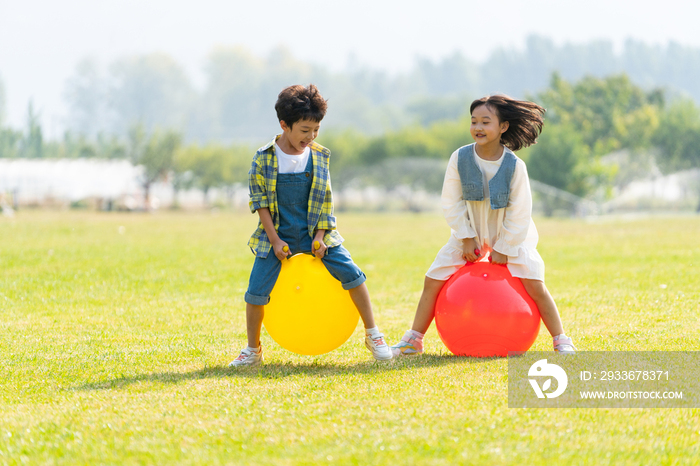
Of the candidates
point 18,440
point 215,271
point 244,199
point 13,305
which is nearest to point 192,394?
point 18,440

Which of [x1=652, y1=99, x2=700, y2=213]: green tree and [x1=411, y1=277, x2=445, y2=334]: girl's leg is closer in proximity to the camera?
[x1=411, y1=277, x2=445, y2=334]: girl's leg

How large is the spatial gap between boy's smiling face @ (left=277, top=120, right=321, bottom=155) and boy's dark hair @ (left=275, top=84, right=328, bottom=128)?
0.03 metres

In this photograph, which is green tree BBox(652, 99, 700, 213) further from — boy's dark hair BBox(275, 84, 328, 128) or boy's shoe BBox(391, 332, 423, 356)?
boy's dark hair BBox(275, 84, 328, 128)

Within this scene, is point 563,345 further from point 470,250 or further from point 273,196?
point 273,196

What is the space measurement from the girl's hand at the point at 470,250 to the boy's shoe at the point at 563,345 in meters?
0.77

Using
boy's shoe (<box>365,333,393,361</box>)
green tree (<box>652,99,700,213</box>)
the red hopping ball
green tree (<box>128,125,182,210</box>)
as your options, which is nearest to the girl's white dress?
the red hopping ball

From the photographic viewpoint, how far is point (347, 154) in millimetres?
54344

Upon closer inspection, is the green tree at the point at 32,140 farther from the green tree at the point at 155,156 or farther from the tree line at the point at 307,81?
the tree line at the point at 307,81

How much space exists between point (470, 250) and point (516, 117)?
3.19 ft

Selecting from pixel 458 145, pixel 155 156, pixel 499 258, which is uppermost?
pixel 458 145

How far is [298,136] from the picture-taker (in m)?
4.95

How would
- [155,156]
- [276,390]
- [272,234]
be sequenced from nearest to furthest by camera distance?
→ [276,390] → [272,234] → [155,156]

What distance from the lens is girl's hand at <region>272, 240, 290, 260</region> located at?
16.2 ft

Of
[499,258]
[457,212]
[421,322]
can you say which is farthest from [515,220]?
[421,322]
